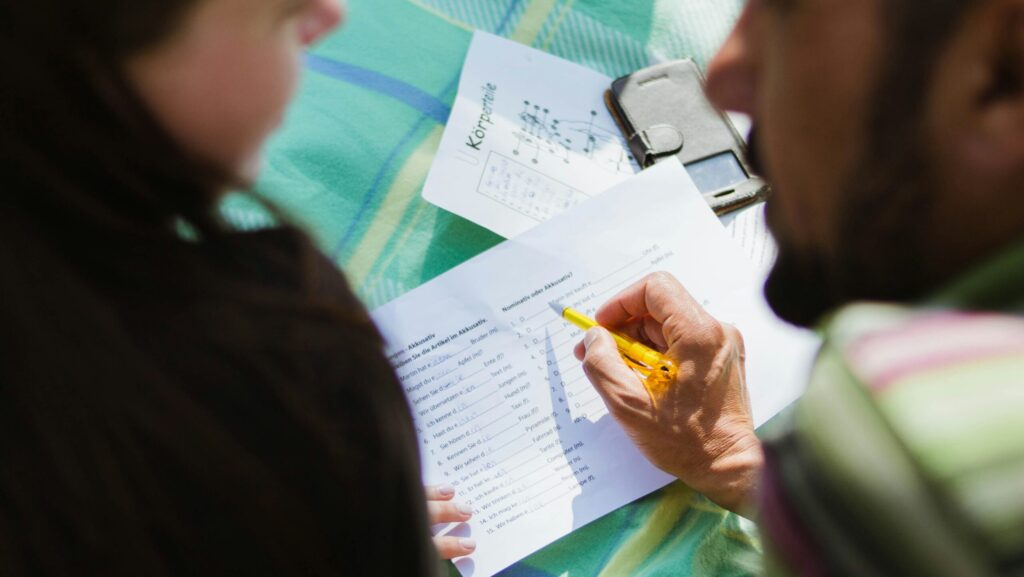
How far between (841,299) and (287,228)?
0.94ft

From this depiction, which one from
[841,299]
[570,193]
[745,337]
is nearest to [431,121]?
[570,193]

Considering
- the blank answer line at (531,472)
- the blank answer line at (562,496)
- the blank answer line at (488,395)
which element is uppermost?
the blank answer line at (488,395)

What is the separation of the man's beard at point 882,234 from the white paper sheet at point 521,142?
332mm

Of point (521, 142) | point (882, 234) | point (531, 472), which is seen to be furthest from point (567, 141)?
point (882, 234)

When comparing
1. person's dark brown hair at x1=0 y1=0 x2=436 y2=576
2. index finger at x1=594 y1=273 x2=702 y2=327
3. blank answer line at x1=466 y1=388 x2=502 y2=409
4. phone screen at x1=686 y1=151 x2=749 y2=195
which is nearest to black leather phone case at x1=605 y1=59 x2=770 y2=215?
phone screen at x1=686 y1=151 x2=749 y2=195

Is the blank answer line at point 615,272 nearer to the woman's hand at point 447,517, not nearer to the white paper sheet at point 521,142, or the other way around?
the white paper sheet at point 521,142

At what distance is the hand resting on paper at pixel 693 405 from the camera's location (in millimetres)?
617

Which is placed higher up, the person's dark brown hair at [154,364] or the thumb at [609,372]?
the person's dark brown hair at [154,364]

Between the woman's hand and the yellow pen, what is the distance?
17 centimetres

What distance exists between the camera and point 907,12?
310 millimetres

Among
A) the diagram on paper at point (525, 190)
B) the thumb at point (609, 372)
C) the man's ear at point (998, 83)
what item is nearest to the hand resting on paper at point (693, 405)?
the thumb at point (609, 372)

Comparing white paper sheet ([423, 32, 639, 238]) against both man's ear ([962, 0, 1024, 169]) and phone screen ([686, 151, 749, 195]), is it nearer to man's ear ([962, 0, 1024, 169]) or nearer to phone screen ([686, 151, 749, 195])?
phone screen ([686, 151, 749, 195])

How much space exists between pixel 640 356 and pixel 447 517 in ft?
0.63

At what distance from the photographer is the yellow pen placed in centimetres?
63
